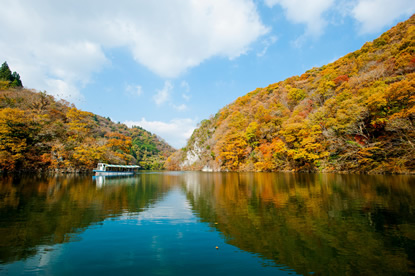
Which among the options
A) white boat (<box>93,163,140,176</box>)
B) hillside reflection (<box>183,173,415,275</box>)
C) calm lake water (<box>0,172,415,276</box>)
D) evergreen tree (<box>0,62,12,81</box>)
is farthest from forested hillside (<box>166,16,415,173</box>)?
evergreen tree (<box>0,62,12,81</box>)

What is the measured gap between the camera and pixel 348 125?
31.4 metres

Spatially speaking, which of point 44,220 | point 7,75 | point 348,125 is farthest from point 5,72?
point 348,125

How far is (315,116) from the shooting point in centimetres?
4094

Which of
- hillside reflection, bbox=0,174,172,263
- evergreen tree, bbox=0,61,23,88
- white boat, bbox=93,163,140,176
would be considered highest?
evergreen tree, bbox=0,61,23,88

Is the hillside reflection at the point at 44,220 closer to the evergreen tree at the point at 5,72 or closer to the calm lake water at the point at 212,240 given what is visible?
the calm lake water at the point at 212,240

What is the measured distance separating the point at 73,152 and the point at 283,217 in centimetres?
4733

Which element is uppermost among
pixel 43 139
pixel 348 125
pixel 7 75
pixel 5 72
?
pixel 5 72

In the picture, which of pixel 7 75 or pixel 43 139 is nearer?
pixel 43 139

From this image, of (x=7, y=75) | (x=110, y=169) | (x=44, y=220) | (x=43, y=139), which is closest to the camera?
(x=44, y=220)

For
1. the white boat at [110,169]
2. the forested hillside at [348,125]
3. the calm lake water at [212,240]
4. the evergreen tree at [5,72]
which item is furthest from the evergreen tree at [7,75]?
the calm lake water at [212,240]

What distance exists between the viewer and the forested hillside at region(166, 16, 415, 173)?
88.0 ft

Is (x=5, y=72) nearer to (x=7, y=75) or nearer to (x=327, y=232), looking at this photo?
(x=7, y=75)

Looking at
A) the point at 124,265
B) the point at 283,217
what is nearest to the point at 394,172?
the point at 283,217

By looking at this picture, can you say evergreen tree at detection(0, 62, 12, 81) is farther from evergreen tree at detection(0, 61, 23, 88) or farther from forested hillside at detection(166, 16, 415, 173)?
forested hillside at detection(166, 16, 415, 173)
